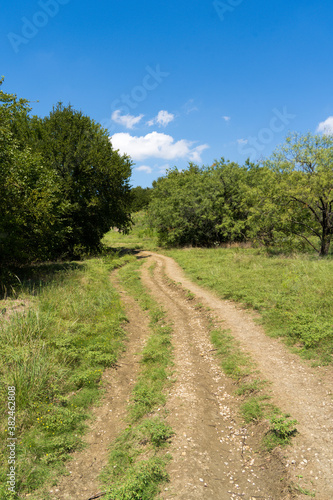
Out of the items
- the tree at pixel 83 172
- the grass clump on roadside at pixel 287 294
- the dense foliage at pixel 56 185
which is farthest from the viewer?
the tree at pixel 83 172

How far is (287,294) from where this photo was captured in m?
9.83

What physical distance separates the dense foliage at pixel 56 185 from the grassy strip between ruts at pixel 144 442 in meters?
8.86

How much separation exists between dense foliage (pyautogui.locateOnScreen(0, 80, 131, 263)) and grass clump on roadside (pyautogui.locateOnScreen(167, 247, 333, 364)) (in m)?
8.66

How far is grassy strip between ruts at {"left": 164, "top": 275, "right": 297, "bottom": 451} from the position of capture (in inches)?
168

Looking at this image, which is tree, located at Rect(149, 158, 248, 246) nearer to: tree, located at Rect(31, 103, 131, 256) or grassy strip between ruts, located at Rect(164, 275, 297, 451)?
tree, located at Rect(31, 103, 131, 256)

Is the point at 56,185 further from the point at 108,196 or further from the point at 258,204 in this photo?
the point at 258,204

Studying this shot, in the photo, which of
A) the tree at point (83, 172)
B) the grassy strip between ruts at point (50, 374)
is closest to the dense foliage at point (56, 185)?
the tree at point (83, 172)

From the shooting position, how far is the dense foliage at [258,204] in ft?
55.5

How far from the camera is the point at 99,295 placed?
1123 centimetres

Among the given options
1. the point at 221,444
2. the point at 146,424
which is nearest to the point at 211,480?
the point at 221,444

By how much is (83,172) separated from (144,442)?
21164mm

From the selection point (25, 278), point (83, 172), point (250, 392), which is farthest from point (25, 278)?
point (83, 172)

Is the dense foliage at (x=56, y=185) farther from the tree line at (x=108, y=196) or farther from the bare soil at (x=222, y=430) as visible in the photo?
the bare soil at (x=222, y=430)

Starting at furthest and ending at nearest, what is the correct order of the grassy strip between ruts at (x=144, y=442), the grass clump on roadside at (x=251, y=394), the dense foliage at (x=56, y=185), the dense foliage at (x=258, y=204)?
the dense foliage at (x=258, y=204)
the dense foliage at (x=56, y=185)
the grass clump on roadside at (x=251, y=394)
the grassy strip between ruts at (x=144, y=442)
